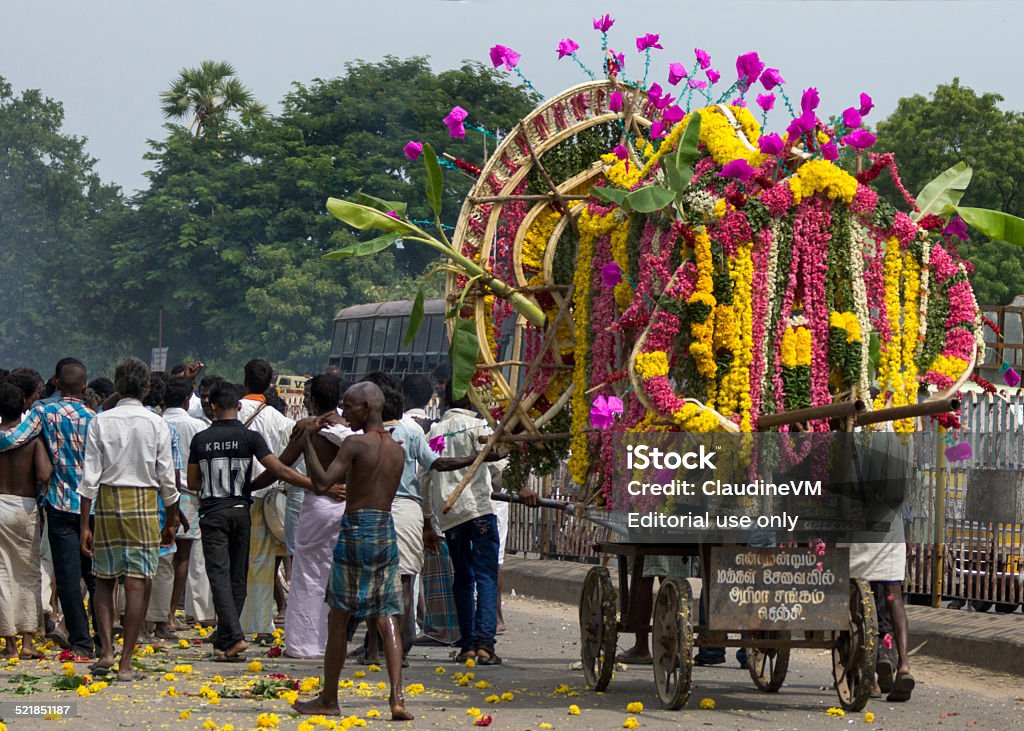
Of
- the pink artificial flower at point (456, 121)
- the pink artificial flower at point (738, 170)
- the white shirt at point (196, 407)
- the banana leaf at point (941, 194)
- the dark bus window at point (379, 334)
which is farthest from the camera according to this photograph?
the dark bus window at point (379, 334)

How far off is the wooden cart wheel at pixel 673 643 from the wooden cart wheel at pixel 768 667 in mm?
804

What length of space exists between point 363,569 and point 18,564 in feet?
11.1

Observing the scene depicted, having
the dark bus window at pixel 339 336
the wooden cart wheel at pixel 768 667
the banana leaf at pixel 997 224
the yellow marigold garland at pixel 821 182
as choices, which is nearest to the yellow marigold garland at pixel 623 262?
the yellow marigold garland at pixel 821 182

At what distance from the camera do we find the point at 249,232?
195 ft

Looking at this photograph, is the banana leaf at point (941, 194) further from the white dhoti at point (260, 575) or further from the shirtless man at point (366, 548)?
the white dhoti at point (260, 575)

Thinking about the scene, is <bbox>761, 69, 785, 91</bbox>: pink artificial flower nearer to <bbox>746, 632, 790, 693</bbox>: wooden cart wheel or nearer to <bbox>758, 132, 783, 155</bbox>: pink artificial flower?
<bbox>758, 132, 783, 155</bbox>: pink artificial flower

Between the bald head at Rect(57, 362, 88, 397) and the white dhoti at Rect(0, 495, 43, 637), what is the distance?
0.85m

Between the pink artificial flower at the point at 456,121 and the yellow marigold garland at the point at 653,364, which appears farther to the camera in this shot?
the pink artificial flower at the point at 456,121

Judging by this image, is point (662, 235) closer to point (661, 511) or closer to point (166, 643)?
point (661, 511)

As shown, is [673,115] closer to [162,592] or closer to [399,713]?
[399,713]

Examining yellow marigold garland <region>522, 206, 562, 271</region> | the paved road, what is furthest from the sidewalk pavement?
yellow marigold garland <region>522, 206, 562, 271</region>

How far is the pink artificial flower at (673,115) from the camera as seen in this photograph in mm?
9758

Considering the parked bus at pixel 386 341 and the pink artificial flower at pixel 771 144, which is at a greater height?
the parked bus at pixel 386 341

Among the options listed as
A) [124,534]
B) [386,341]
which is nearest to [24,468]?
[124,534]
